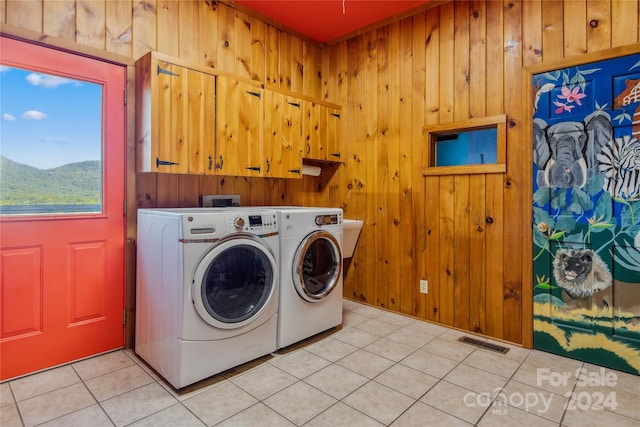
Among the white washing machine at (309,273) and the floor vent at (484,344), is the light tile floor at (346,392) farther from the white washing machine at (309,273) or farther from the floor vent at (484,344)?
the white washing machine at (309,273)

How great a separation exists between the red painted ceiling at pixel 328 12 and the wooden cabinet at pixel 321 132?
74cm

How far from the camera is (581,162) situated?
7.47 ft

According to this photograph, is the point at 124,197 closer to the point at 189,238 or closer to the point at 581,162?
the point at 189,238

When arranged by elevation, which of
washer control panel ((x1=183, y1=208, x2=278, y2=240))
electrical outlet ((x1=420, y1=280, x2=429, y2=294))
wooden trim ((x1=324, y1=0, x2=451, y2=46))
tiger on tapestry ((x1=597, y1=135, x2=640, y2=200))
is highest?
wooden trim ((x1=324, y1=0, x2=451, y2=46))

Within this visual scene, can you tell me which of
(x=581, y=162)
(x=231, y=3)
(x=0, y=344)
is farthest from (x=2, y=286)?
(x=581, y=162)

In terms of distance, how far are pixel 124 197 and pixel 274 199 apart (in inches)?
51.8

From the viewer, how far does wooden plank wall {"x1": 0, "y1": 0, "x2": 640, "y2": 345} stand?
235cm

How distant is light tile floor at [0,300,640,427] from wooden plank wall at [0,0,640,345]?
0.56 metres

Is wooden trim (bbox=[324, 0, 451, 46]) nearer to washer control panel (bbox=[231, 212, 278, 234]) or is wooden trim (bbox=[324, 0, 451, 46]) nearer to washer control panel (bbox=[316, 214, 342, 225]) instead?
washer control panel (bbox=[316, 214, 342, 225])

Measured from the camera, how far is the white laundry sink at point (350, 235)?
331cm

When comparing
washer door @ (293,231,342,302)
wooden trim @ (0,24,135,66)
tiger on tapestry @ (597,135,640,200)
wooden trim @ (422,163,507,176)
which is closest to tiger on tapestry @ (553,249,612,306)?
tiger on tapestry @ (597,135,640,200)

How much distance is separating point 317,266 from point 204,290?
946 millimetres

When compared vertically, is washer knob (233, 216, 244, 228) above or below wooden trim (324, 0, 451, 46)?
below

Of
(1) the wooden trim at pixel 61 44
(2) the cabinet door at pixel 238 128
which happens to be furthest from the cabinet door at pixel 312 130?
(1) the wooden trim at pixel 61 44
